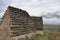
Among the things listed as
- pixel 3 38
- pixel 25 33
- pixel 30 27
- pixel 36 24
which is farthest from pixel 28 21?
pixel 36 24

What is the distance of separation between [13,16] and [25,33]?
265cm

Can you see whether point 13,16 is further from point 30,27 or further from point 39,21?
point 39,21

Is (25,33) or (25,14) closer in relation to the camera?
(25,33)

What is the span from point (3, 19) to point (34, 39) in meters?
4.31

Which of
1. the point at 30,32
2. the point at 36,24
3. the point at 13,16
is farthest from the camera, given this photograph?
the point at 36,24

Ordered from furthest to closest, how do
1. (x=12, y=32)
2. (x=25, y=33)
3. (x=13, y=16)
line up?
(x=25, y=33), (x=13, y=16), (x=12, y=32)

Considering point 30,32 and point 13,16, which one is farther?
point 30,32

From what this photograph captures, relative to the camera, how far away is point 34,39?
26.2m

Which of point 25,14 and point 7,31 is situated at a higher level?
point 25,14

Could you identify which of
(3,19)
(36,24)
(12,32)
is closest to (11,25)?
(12,32)

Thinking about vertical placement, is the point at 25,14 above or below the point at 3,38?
above

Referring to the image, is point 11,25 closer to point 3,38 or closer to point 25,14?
point 3,38

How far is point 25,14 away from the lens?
88.6 feet

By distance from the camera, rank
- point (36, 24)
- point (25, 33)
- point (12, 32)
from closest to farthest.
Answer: point (12, 32) < point (25, 33) < point (36, 24)
